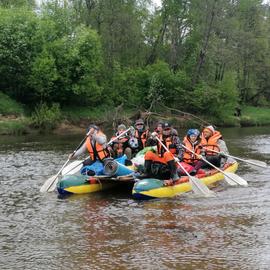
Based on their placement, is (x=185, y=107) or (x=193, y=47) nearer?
(x=185, y=107)

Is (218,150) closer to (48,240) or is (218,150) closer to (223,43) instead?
(48,240)

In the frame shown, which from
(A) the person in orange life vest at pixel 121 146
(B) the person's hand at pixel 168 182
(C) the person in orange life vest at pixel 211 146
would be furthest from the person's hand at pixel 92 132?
(C) the person in orange life vest at pixel 211 146

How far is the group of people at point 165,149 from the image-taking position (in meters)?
11.5

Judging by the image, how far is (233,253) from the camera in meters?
7.31

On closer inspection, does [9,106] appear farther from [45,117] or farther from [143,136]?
[143,136]

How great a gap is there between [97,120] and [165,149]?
2106 cm

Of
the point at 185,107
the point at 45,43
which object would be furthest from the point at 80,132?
the point at 185,107

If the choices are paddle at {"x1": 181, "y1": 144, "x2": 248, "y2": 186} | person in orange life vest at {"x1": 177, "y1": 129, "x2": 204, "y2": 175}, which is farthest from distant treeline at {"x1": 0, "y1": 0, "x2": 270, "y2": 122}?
paddle at {"x1": 181, "y1": 144, "x2": 248, "y2": 186}

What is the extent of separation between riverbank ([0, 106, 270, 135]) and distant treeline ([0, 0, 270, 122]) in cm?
110

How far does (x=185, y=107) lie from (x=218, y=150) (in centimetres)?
2435

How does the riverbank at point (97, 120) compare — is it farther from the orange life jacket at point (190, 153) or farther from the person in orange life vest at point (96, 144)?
the person in orange life vest at point (96, 144)

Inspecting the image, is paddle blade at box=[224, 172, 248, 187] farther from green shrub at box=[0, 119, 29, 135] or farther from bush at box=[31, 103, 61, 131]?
bush at box=[31, 103, 61, 131]

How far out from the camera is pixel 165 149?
11.3 m

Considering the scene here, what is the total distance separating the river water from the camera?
278 inches
